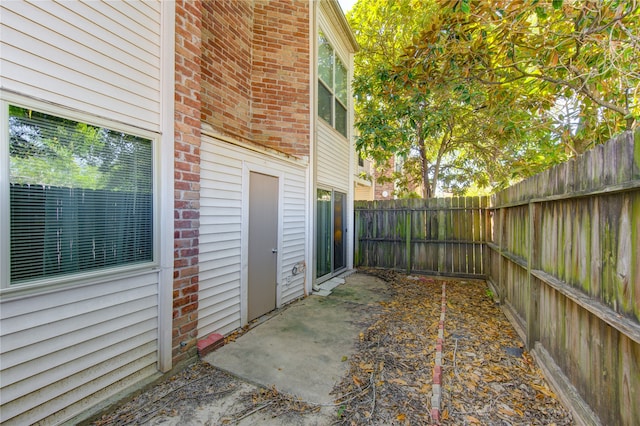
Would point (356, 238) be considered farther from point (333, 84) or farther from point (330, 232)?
point (333, 84)

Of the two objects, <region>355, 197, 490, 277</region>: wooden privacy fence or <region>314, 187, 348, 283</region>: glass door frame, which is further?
<region>355, 197, 490, 277</region>: wooden privacy fence

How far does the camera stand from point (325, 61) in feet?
21.0

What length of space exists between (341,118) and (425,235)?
3739 mm

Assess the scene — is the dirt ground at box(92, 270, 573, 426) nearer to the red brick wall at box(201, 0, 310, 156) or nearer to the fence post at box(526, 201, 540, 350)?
the fence post at box(526, 201, 540, 350)

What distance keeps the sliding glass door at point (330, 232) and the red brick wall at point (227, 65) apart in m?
2.22

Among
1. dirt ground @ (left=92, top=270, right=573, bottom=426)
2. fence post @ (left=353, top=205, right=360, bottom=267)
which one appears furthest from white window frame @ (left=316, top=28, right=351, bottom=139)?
dirt ground @ (left=92, top=270, right=573, bottom=426)

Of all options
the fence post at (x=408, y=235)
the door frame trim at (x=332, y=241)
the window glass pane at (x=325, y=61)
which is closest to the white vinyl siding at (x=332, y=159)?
the door frame trim at (x=332, y=241)

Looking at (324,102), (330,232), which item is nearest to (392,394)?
(330,232)

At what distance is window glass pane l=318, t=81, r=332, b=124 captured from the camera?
611cm

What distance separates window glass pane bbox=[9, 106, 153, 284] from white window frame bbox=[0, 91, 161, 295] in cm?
3

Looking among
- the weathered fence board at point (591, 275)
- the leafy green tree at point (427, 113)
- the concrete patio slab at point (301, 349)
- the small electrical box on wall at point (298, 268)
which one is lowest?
the concrete patio slab at point (301, 349)

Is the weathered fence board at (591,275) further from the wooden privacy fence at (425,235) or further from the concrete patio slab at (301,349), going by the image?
the wooden privacy fence at (425,235)

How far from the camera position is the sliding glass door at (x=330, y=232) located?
6.06 metres

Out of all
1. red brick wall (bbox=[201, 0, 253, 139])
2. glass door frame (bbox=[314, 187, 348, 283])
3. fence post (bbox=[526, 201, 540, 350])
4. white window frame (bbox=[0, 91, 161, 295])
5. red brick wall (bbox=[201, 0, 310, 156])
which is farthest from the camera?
glass door frame (bbox=[314, 187, 348, 283])
